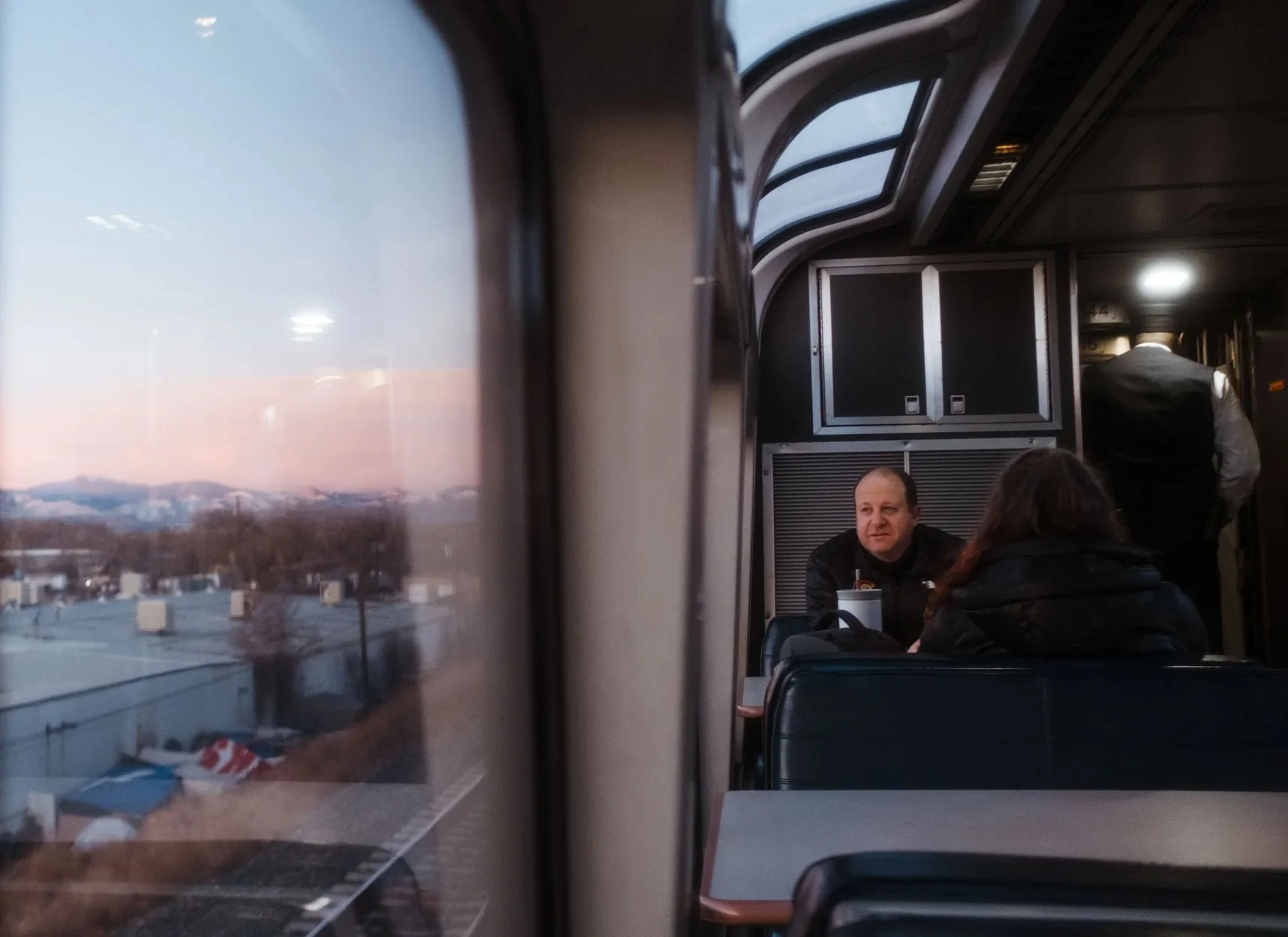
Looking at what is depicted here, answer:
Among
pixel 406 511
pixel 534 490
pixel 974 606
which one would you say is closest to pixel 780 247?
pixel 974 606

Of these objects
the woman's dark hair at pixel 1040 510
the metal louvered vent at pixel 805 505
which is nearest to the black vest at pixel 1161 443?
the metal louvered vent at pixel 805 505

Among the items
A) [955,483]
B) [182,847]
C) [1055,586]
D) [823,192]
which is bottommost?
[182,847]

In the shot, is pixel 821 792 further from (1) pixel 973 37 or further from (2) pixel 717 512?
(2) pixel 717 512

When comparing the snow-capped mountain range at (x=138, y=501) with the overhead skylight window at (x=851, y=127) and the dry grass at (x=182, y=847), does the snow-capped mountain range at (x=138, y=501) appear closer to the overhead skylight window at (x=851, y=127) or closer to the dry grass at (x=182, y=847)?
the dry grass at (x=182, y=847)

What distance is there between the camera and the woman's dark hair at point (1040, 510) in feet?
7.29

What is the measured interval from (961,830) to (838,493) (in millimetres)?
4254

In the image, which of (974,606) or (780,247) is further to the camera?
(780,247)

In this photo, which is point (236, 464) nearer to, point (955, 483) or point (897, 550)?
point (897, 550)

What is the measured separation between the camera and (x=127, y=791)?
0.81 meters

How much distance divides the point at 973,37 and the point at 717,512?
203cm

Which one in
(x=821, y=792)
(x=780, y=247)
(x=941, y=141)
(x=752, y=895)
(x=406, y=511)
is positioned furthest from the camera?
(x=780, y=247)

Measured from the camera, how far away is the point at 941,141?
4414mm

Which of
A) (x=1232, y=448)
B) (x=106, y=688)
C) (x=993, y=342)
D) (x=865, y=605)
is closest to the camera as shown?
(x=106, y=688)

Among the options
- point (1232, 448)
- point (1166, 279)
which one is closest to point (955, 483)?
point (1232, 448)
